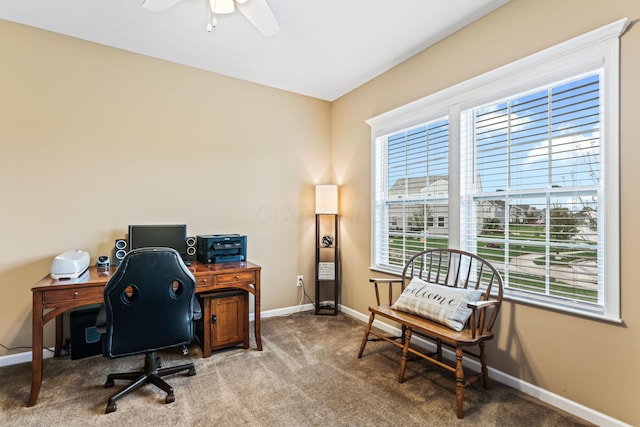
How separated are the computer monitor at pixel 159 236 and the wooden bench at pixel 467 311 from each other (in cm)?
184

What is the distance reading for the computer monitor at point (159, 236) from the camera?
2867 millimetres

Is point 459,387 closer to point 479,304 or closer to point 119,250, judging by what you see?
point 479,304

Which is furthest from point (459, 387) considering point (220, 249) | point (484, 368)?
point (220, 249)

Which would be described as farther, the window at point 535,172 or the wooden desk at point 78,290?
the wooden desk at point 78,290

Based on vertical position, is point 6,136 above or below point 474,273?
above

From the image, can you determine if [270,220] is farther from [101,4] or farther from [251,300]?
[101,4]

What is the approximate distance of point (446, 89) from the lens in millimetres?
2717

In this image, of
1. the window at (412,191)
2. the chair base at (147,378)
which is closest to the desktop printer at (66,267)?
the chair base at (147,378)

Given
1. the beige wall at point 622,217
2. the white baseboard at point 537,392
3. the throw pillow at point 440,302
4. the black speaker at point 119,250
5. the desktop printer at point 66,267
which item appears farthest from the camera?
the black speaker at point 119,250

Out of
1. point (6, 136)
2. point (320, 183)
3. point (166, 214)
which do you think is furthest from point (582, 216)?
point (6, 136)

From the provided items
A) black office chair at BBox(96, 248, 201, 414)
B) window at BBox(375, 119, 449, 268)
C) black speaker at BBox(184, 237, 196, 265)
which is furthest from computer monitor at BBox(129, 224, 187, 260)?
window at BBox(375, 119, 449, 268)

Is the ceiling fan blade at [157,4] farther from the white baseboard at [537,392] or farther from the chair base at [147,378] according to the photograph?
the white baseboard at [537,392]

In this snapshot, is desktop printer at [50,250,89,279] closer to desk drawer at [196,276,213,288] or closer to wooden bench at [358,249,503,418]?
desk drawer at [196,276,213,288]

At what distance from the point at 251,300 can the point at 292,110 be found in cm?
230
